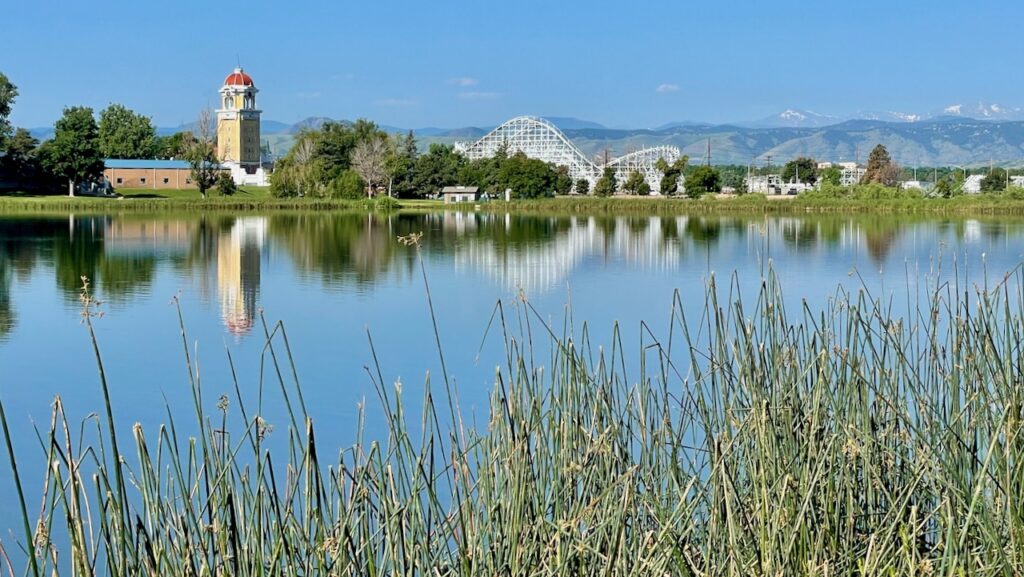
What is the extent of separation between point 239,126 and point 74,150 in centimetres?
2660

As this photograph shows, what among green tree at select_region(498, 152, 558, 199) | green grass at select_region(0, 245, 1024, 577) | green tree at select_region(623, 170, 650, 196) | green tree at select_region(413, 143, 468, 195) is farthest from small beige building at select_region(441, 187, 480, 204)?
green grass at select_region(0, 245, 1024, 577)

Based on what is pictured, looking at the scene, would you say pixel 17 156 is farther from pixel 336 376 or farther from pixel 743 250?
pixel 336 376

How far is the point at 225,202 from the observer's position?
5172 cm

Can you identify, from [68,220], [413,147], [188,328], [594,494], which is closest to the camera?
[594,494]

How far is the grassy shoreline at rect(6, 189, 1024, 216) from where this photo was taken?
4662 cm

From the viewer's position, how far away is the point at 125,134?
70.9 metres

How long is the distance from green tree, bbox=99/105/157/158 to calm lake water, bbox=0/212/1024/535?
1378 inches

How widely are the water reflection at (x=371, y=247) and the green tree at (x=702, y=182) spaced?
17778mm

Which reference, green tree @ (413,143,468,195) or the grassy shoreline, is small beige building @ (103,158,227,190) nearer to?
the grassy shoreline

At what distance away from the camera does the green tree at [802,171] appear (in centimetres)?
8850

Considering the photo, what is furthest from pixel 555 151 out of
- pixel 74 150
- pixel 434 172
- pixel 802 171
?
pixel 74 150

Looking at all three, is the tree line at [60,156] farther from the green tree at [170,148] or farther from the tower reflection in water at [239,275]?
the tower reflection in water at [239,275]

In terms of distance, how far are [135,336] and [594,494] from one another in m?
9.43

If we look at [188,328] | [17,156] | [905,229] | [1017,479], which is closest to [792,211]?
[905,229]
